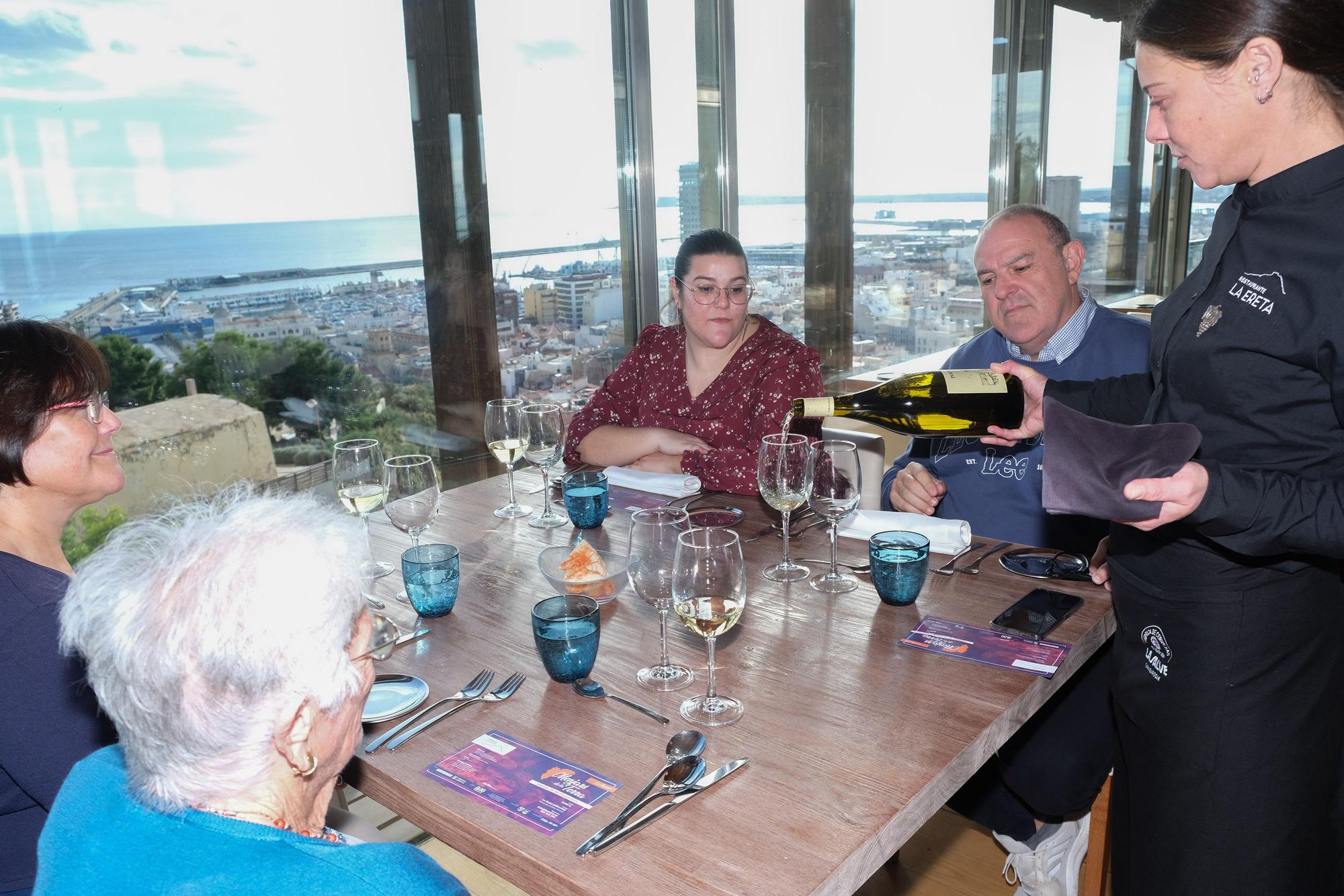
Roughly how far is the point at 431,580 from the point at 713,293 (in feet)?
4.38

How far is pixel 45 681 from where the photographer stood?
1.20 m

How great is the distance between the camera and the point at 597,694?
4.10 ft

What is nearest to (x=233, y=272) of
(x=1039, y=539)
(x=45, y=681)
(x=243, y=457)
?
(x=243, y=457)

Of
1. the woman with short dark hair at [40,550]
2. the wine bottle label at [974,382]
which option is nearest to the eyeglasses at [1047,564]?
the wine bottle label at [974,382]

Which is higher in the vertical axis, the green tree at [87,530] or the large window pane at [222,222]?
the large window pane at [222,222]

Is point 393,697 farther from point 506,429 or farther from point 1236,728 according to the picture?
point 1236,728

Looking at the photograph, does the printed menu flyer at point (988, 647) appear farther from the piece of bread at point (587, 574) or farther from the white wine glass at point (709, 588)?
the piece of bread at point (587, 574)

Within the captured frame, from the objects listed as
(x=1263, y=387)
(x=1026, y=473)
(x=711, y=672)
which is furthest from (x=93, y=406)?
(x=1026, y=473)

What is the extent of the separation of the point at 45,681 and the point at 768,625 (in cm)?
94

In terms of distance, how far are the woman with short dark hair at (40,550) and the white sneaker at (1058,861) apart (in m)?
1.65

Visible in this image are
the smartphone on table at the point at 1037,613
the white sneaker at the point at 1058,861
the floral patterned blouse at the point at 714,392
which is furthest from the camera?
the floral patterned blouse at the point at 714,392

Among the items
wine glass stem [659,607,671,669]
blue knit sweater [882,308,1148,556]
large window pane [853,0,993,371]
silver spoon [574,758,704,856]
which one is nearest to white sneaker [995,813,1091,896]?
blue knit sweater [882,308,1148,556]

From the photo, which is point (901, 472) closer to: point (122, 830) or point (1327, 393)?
point (1327, 393)

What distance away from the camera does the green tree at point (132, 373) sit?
259 cm
